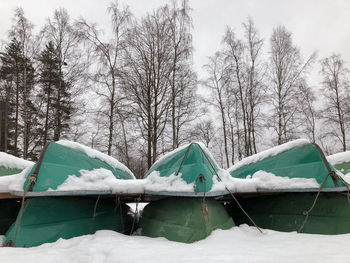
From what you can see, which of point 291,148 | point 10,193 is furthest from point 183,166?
point 10,193

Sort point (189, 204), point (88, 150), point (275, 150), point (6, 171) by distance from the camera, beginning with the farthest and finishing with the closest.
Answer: point (6, 171) < point (88, 150) < point (275, 150) < point (189, 204)

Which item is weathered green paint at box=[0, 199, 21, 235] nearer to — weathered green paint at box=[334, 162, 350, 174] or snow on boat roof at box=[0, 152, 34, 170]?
snow on boat roof at box=[0, 152, 34, 170]

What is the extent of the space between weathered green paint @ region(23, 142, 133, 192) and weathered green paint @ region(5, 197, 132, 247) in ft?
1.34

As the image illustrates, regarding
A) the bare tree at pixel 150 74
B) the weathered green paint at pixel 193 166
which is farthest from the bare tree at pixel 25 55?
the weathered green paint at pixel 193 166

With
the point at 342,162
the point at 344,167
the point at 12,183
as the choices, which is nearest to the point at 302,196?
the point at 344,167

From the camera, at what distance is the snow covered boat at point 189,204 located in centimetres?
296

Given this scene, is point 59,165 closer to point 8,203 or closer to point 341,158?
point 8,203

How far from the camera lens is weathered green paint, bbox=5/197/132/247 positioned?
9.77 ft

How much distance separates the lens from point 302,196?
3398 mm

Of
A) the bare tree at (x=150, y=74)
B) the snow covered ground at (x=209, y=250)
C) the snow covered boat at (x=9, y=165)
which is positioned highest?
the bare tree at (x=150, y=74)

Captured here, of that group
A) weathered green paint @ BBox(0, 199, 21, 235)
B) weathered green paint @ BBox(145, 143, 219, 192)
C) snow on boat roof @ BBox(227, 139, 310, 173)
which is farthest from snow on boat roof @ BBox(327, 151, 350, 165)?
weathered green paint @ BBox(0, 199, 21, 235)

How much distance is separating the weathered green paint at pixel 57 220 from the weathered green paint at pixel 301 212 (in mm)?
2811

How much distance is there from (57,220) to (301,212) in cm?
387

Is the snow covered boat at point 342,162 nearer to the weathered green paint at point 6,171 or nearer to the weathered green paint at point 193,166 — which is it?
the weathered green paint at point 193,166
